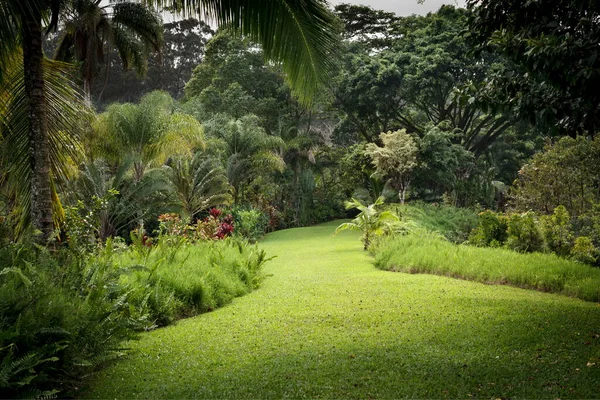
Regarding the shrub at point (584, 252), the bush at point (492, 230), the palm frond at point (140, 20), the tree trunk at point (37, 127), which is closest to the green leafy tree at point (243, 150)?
the palm frond at point (140, 20)

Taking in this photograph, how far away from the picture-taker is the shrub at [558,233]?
→ 10266 millimetres

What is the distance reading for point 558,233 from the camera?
10430mm

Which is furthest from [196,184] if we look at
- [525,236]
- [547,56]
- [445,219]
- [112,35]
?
[547,56]

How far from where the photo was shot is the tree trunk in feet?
17.8

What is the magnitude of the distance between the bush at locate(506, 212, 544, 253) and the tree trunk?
30.7ft

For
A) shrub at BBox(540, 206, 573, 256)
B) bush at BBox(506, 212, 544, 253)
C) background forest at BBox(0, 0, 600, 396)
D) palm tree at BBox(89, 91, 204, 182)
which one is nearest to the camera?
background forest at BBox(0, 0, 600, 396)

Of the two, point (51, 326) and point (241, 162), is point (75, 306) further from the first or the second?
point (241, 162)

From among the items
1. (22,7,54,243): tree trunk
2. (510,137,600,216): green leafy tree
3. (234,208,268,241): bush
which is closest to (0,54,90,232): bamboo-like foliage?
(22,7,54,243): tree trunk

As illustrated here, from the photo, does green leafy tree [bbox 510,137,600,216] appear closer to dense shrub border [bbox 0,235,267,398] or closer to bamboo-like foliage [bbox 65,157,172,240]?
dense shrub border [bbox 0,235,267,398]

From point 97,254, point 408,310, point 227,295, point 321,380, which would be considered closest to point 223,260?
point 227,295

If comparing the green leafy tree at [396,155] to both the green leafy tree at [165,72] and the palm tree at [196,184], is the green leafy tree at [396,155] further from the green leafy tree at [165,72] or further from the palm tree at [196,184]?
the green leafy tree at [165,72]

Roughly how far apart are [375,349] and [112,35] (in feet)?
35.3

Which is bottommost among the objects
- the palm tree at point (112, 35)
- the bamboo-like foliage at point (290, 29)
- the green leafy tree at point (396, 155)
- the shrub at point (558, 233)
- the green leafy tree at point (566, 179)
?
the shrub at point (558, 233)

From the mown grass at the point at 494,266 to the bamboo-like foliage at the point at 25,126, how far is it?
23.2ft
